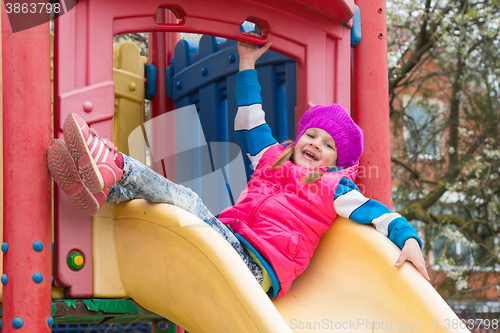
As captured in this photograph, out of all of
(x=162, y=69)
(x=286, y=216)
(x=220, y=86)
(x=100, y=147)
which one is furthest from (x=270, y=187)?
(x=162, y=69)

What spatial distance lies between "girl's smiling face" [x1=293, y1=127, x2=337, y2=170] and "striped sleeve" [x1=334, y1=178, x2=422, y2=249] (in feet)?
0.44

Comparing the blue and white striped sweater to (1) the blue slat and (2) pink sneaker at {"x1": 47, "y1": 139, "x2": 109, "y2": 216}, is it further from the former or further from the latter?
(2) pink sneaker at {"x1": 47, "y1": 139, "x2": 109, "y2": 216}

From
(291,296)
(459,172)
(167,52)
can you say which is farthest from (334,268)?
(459,172)

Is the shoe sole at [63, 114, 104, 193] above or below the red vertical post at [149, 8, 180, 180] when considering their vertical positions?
below

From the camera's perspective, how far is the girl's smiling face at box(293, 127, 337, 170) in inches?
87.4

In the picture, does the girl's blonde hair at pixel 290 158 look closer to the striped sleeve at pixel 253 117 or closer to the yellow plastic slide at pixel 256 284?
the striped sleeve at pixel 253 117

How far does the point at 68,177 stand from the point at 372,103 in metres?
1.61

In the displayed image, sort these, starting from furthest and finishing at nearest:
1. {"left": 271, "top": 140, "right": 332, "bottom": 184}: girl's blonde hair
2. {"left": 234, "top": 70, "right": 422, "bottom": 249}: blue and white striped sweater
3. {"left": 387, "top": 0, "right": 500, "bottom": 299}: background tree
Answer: {"left": 387, "top": 0, "right": 500, "bottom": 299}: background tree → {"left": 271, "top": 140, "right": 332, "bottom": 184}: girl's blonde hair → {"left": 234, "top": 70, "right": 422, "bottom": 249}: blue and white striped sweater

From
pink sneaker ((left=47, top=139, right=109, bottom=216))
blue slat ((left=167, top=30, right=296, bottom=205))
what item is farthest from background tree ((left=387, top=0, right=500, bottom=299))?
pink sneaker ((left=47, top=139, right=109, bottom=216))

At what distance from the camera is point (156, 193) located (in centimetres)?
180

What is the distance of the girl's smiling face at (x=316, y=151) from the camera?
7.29 ft

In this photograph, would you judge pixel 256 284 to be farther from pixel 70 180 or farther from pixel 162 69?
pixel 162 69

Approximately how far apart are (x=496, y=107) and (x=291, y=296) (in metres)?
5.56

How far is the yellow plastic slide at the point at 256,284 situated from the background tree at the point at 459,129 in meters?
4.16
